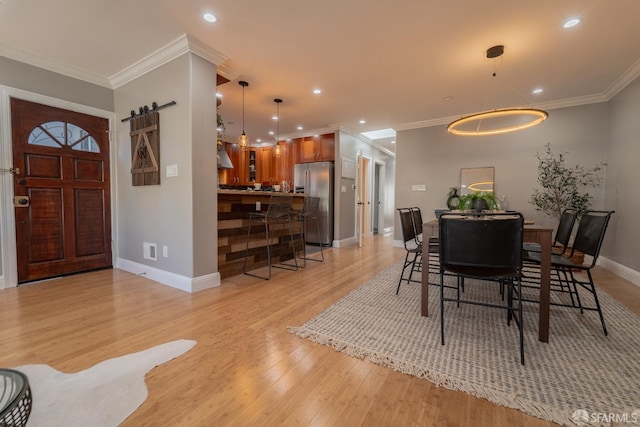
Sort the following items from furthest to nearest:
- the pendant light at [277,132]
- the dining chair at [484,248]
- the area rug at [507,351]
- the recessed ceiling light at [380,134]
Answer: the recessed ceiling light at [380,134] < the pendant light at [277,132] < the dining chair at [484,248] < the area rug at [507,351]

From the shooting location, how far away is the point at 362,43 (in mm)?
2711

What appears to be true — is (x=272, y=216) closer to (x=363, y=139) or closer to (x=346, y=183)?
(x=346, y=183)

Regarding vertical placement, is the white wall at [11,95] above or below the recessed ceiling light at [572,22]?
below

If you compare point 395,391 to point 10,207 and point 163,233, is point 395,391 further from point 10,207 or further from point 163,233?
point 10,207

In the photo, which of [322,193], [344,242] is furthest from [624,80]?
[344,242]

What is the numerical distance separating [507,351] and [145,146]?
3967mm

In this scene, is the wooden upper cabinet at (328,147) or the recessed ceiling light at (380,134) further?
the recessed ceiling light at (380,134)

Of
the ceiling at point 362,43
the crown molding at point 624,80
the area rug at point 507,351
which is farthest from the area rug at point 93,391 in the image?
the crown molding at point 624,80

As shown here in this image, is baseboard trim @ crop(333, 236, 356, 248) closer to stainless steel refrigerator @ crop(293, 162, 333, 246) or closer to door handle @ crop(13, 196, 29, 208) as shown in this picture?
stainless steel refrigerator @ crop(293, 162, 333, 246)

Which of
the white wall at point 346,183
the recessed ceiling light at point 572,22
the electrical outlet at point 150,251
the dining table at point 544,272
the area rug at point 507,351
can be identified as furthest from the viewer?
the white wall at point 346,183

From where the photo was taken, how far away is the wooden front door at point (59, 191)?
117 inches

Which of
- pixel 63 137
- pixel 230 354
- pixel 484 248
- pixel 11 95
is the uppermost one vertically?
pixel 11 95

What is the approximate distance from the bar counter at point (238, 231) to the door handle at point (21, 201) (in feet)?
6.75

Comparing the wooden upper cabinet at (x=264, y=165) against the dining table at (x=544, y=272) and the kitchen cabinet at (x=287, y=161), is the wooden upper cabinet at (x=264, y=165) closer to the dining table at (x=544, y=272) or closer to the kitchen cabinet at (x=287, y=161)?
the kitchen cabinet at (x=287, y=161)
